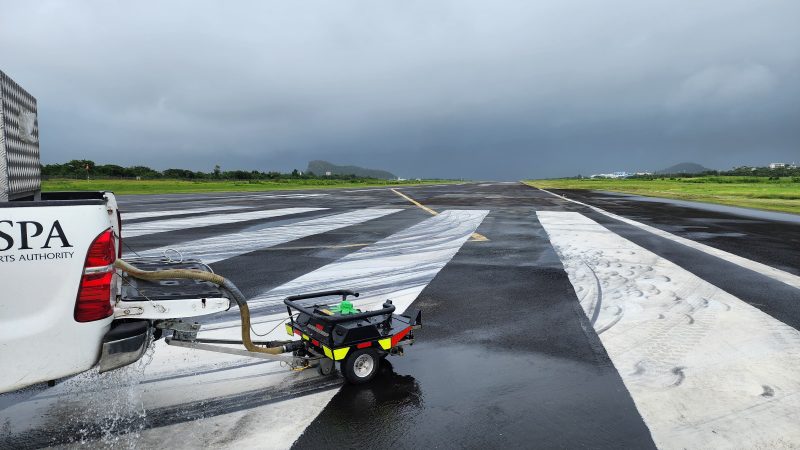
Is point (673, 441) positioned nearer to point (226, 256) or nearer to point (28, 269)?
point (28, 269)

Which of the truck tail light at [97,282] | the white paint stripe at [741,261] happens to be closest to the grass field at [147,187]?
the white paint stripe at [741,261]

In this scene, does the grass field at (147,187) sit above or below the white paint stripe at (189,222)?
above

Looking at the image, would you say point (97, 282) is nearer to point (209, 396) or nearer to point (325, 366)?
point (209, 396)

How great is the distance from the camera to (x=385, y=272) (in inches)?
322

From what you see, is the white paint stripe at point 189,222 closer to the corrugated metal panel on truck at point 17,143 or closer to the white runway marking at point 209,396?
the white runway marking at point 209,396

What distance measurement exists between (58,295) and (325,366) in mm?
2064

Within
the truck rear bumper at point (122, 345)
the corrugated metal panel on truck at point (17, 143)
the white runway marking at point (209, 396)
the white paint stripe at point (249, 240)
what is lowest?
the white runway marking at point (209, 396)

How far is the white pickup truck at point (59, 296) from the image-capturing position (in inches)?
108

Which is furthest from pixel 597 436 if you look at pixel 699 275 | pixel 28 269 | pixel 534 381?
pixel 699 275

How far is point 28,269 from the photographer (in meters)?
2.78

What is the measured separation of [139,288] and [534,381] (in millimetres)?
3388

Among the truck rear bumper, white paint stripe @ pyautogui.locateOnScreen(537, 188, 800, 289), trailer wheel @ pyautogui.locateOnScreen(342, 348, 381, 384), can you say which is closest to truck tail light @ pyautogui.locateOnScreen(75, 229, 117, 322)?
the truck rear bumper

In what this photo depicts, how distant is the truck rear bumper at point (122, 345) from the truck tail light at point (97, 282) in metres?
0.15

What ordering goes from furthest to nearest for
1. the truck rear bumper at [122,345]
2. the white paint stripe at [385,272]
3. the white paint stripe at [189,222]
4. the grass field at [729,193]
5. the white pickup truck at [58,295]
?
the grass field at [729,193] < the white paint stripe at [189,222] < the white paint stripe at [385,272] < the truck rear bumper at [122,345] < the white pickup truck at [58,295]
